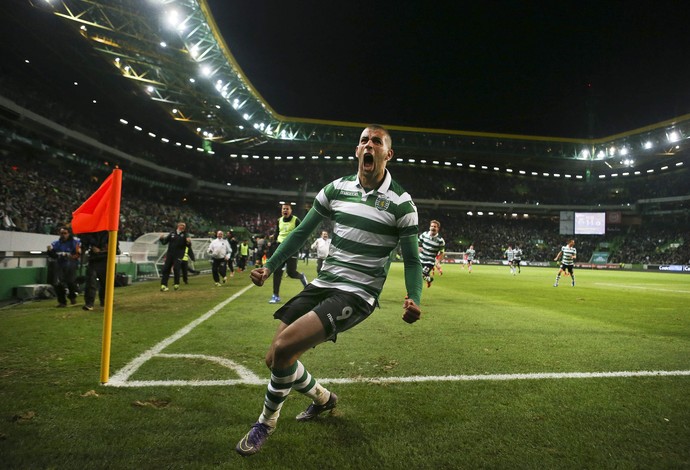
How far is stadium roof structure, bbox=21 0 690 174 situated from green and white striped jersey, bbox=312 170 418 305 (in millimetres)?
26277

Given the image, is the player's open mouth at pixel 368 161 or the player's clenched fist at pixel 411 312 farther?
the player's open mouth at pixel 368 161

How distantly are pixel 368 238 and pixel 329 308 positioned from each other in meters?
0.63

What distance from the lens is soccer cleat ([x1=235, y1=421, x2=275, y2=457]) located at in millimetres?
2854

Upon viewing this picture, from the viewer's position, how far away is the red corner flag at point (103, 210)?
15.2 feet

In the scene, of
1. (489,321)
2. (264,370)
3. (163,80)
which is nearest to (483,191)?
(163,80)

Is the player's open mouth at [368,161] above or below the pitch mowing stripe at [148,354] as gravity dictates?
above

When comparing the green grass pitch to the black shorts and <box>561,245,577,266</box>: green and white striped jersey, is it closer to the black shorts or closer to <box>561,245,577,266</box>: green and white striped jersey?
the black shorts

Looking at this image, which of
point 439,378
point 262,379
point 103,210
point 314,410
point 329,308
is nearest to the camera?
point 329,308

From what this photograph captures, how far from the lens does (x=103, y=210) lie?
4.79 metres

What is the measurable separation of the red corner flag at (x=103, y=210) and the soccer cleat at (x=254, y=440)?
2.84 metres

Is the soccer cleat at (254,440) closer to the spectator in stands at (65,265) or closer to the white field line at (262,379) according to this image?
the white field line at (262,379)

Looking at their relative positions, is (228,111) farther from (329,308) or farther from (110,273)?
(329,308)

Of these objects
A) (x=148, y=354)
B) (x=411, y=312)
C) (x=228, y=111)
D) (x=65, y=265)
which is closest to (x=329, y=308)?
(x=411, y=312)

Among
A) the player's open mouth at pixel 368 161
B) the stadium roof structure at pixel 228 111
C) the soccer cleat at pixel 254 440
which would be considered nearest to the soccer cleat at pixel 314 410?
the soccer cleat at pixel 254 440
